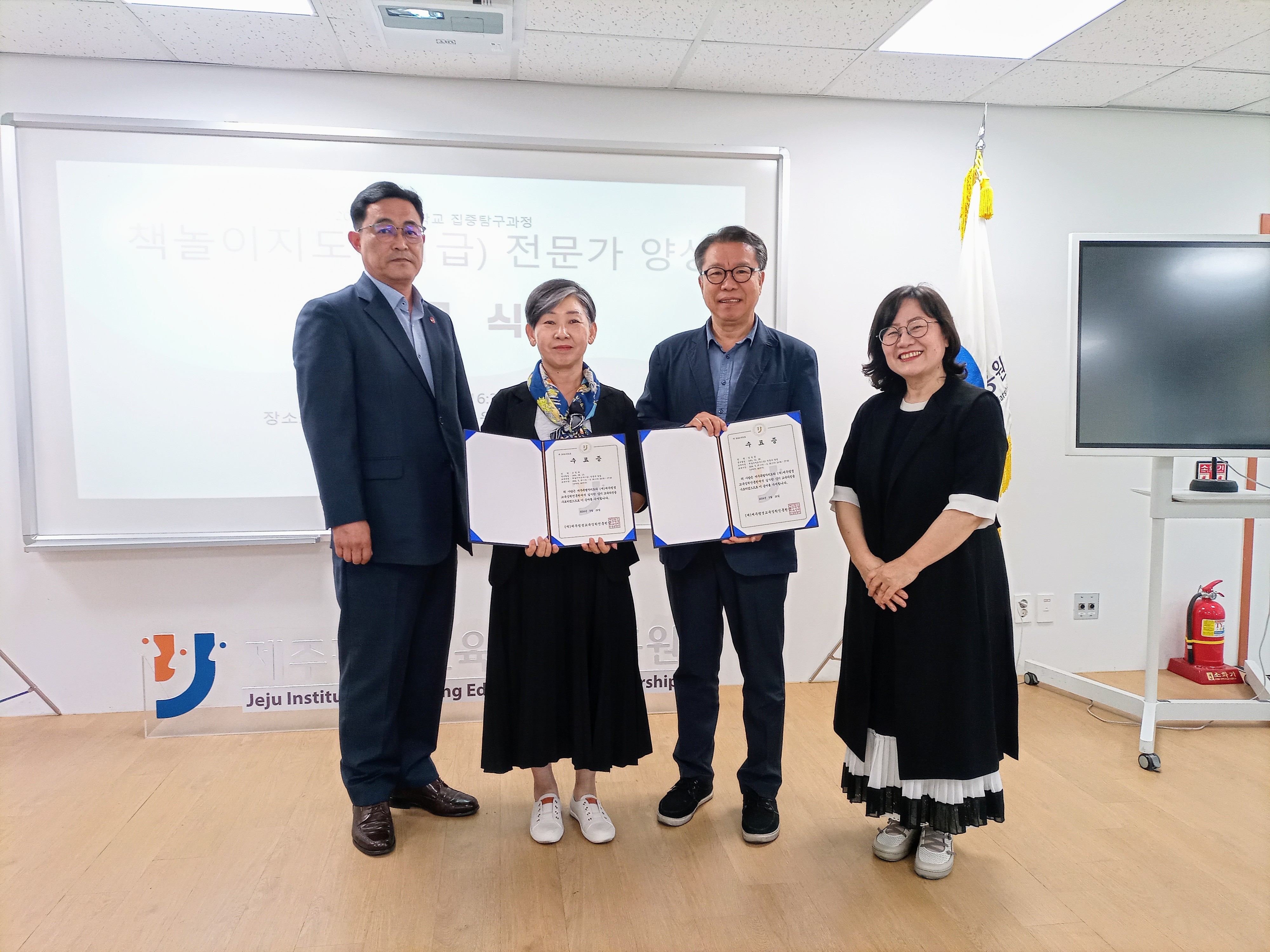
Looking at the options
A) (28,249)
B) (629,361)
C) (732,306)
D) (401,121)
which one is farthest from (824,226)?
(28,249)

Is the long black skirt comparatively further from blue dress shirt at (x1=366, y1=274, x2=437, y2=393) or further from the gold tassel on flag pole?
the gold tassel on flag pole

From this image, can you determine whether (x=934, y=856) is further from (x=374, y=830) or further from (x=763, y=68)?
(x=763, y=68)

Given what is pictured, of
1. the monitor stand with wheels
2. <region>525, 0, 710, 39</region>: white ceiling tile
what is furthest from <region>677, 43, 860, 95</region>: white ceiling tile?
the monitor stand with wheels

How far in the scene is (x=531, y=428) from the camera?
1995mm

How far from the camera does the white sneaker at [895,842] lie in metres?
2.00

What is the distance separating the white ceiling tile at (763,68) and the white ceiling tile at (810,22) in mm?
51

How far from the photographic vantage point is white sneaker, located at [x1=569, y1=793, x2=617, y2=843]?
2068 millimetres

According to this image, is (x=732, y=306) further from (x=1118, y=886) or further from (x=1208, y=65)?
(x=1208, y=65)

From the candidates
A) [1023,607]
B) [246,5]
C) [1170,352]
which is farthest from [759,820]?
[246,5]

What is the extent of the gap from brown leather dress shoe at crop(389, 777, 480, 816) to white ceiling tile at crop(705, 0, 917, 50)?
272 cm

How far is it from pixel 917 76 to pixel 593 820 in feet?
10.1

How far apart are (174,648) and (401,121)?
2317mm

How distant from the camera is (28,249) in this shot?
2.91 m

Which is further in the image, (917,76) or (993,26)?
(917,76)
